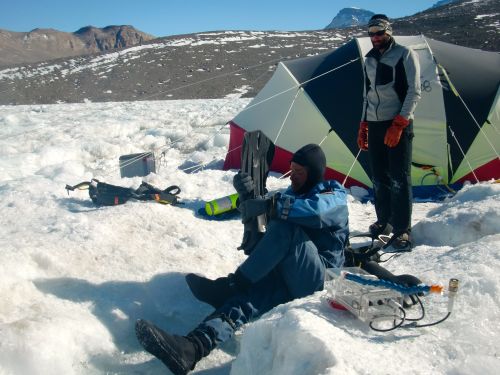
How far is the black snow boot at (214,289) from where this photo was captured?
3.11m

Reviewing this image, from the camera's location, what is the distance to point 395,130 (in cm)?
423

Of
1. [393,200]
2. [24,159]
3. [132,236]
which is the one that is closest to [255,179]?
[132,236]

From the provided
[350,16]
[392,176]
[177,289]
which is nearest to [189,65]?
[392,176]

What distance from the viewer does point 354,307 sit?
7.14ft

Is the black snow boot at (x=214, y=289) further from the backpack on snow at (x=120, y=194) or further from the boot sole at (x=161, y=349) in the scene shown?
the backpack on snow at (x=120, y=194)

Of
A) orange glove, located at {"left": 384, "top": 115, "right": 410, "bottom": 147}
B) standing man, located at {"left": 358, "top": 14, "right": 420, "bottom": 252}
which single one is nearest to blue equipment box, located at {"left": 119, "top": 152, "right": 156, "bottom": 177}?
standing man, located at {"left": 358, "top": 14, "right": 420, "bottom": 252}

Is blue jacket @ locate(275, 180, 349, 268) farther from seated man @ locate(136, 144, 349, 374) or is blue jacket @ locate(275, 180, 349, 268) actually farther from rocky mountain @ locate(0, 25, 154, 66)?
rocky mountain @ locate(0, 25, 154, 66)

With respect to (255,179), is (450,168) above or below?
below

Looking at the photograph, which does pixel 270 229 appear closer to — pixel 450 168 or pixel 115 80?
pixel 450 168

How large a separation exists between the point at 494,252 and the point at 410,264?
659 millimetres

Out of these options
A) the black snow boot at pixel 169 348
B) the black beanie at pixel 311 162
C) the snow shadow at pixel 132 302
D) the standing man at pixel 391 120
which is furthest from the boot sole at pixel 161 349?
the standing man at pixel 391 120

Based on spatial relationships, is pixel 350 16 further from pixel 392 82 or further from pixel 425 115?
pixel 392 82

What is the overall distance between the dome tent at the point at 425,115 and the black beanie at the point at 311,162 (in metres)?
3.42

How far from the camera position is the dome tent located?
6414 millimetres
